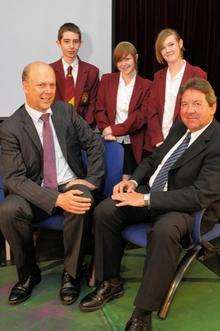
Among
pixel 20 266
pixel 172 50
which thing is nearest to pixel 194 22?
pixel 172 50

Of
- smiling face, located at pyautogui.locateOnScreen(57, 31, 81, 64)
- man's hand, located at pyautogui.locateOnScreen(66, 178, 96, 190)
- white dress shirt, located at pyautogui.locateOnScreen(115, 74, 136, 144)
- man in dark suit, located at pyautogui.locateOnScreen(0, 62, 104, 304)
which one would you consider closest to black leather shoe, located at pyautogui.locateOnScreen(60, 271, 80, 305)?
man in dark suit, located at pyautogui.locateOnScreen(0, 62, 104, 304)

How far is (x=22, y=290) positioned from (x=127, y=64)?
175 cm

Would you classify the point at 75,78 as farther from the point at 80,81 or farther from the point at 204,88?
the point at 204,88

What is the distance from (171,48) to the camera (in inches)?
124

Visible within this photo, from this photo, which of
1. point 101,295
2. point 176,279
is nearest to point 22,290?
point 101,295

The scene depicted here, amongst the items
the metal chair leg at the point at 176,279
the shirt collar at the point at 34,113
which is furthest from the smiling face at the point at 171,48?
the metal chair leg at the point at 176,279

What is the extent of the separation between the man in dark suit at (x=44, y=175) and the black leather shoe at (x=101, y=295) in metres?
0.11

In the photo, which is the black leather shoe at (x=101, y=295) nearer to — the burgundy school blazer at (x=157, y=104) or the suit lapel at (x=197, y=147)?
the suit lapel at (x=197, y=147)

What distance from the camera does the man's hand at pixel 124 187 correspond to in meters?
2.62

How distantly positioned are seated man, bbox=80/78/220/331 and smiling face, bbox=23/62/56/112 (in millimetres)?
684

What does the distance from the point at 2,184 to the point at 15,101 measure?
1.43 meters

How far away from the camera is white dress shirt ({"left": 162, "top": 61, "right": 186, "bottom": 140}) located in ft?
10.5

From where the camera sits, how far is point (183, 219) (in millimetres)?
2291

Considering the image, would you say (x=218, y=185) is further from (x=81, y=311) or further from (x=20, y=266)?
(x=20, y=266)
